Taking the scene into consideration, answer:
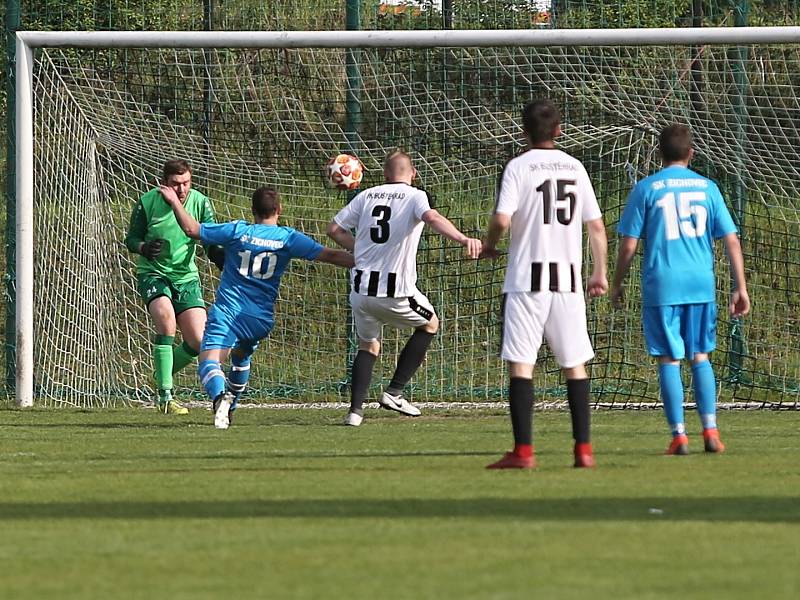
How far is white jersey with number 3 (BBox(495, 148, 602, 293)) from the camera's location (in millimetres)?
7688

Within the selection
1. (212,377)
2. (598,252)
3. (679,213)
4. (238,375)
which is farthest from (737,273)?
(238,375)

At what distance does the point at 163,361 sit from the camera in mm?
12211

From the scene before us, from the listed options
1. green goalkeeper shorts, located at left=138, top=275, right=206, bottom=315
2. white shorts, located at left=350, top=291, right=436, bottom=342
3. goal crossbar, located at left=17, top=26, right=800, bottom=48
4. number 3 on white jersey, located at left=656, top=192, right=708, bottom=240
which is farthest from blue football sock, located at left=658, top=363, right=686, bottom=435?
green goalkeeper shorts, located at left=138, top=275, right=206, bottom=315

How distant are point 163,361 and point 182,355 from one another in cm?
21

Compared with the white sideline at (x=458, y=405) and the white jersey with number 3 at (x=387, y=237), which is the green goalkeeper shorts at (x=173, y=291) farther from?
the white jersey with number 3 at (x=387, y=237)

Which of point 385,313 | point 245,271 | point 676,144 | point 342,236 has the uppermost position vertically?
point 676,144

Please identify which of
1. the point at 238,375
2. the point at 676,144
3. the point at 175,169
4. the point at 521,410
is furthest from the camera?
the point at 175,169

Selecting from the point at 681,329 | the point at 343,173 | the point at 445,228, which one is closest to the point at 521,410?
the point at 681,329

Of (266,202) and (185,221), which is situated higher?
(266,202)

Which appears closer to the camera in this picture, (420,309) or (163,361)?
(420,309)

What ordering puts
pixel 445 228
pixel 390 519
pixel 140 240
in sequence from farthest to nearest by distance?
1. pixel 140 240
2. pixel 445 228
3. pixel 390 519

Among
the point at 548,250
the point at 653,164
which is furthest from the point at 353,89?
the point at 548,250

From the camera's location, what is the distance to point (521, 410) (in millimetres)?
7691

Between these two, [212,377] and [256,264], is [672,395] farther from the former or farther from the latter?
[212,377]
